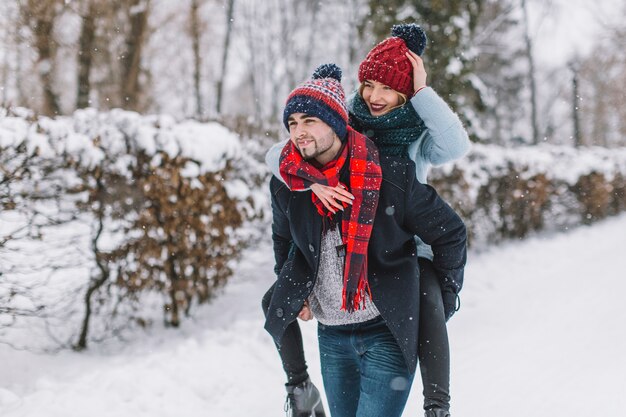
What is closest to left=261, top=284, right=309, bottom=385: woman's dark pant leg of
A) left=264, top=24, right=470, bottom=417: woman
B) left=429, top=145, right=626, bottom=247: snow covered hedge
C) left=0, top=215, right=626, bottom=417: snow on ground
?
left=264, top=24, right=470, bottom=417: woman

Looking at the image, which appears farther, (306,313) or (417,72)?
(306,313)

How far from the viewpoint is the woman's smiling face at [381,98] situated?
216 centimetres

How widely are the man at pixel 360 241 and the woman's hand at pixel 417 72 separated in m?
0.31

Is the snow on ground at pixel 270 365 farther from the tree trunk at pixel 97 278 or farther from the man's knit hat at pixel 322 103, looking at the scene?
the man's knit hat at pixel 322 103

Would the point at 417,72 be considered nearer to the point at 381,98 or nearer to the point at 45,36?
the point at 381,98

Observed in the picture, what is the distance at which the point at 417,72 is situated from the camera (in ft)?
6.93

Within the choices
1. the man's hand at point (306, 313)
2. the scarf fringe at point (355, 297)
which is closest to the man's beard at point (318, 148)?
the scarf fringe at point (355, 297)

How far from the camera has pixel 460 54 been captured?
7953 millimetres

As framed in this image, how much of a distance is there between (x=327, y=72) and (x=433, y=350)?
4.04 feet

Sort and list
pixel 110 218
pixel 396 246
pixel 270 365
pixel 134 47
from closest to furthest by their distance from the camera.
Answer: pixel 396 246, pixel 110 218, pixel 270 365, pixel 134 47

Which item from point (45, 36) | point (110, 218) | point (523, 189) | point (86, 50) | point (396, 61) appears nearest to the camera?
point (396, 61)

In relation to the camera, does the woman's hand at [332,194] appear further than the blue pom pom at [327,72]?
No

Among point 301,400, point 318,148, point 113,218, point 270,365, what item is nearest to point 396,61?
point 318,148

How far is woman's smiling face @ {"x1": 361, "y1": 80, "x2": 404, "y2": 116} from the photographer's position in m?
2.16
